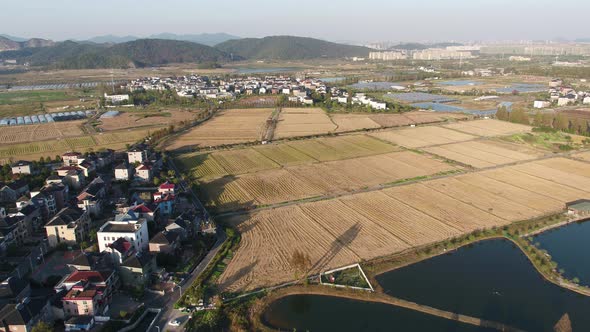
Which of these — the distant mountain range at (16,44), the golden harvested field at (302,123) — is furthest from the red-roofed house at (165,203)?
the distant mountain range at (16,44)

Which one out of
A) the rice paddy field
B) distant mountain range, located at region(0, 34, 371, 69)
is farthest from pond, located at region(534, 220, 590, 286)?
distant mountain range, located at region(0, 34, 371, 69)

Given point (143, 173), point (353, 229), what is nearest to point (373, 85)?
point (143, 173)

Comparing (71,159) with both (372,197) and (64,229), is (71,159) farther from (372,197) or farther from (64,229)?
(372,197)

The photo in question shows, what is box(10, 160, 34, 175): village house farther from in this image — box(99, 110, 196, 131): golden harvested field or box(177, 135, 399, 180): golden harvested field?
box(99, 110, 196, 131): golden harvested field

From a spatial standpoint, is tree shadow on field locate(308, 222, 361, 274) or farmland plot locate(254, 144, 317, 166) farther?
farmland plot locate(254, 144, 317, 166)

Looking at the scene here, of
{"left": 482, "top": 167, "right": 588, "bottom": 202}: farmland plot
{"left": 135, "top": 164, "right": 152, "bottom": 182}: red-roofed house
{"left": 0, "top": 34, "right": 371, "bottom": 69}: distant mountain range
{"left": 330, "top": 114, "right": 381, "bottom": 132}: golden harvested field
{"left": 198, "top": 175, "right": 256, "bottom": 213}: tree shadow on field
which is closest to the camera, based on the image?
{"left": 198, "top": 175, "right": 256, "bottom": 213}: tree shadow on field

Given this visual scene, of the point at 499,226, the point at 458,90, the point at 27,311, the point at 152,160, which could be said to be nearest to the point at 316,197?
the point at 499,226

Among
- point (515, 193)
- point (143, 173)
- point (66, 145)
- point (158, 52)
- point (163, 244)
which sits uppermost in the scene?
point (158, 52)

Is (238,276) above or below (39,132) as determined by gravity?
below

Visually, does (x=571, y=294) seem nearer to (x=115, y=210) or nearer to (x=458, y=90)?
(x=115, y=210)
